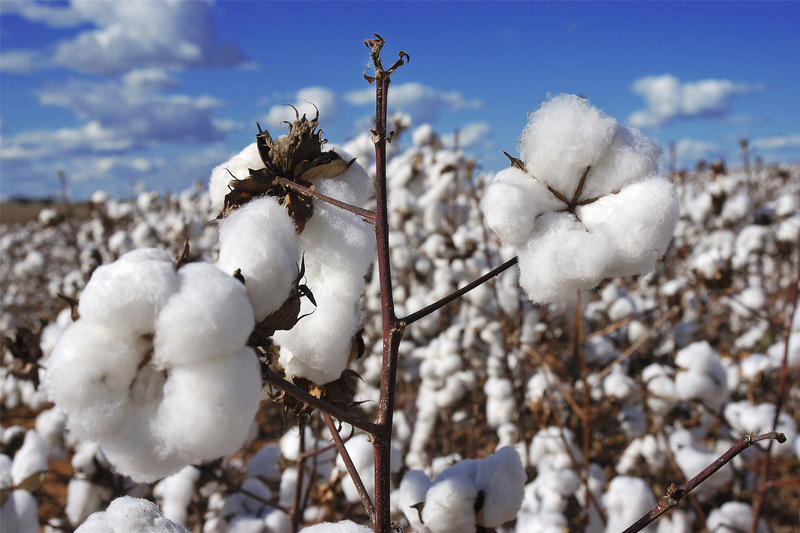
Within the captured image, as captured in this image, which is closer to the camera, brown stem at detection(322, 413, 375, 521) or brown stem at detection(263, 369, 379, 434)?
brown stem at detection(263, 369, 379, 434)

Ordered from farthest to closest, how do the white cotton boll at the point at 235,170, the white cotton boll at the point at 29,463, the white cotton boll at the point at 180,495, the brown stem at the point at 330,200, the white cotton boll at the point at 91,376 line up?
the white cotton boll at the point at 180,495 → the white cotton boll at the point at 29,463 → the white cotton boll at the point at 235,170 → the brown stem at the point at 330,200 → the white cotton boll at the point at 91,376

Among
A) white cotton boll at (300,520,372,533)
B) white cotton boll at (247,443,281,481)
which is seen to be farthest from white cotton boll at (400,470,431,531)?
white cotton boll at (247,443,281,481)

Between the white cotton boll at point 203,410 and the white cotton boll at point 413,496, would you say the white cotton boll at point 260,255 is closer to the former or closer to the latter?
the white cotton boll at point 203,410

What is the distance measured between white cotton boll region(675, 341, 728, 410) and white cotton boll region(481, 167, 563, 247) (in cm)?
210

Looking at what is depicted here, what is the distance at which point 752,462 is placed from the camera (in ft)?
9.84

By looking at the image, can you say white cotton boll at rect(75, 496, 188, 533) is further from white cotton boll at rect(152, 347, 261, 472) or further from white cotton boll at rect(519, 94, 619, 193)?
white cotton boll at rect(519, 94, 619, 193)

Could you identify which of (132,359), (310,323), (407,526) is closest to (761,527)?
(407,526)

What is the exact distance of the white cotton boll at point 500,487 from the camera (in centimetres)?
115

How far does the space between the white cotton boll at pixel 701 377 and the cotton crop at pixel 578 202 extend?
6.70 feet

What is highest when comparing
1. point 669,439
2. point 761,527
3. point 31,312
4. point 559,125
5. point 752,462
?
point 31,312

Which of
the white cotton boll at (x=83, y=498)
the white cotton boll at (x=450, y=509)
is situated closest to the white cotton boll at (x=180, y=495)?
the white cotton boll at (x=83, y=498)

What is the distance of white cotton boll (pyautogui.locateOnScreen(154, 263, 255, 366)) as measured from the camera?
589 mm

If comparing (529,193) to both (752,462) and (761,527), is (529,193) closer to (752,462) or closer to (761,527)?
(761,527)

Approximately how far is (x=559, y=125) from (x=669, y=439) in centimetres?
256
